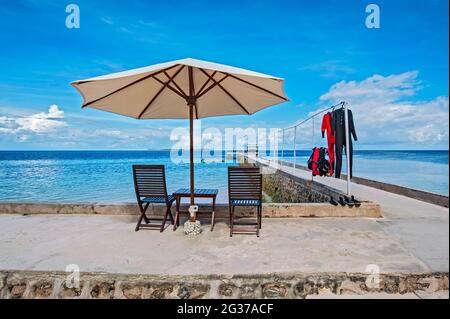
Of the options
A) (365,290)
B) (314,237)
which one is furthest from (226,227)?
(365,290)

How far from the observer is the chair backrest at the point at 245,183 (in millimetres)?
3720

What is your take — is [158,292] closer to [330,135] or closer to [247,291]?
[247,291]

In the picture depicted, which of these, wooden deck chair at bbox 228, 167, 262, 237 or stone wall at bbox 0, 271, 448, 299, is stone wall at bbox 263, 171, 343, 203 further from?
stone wall at bbox 0, 271, 448, 299

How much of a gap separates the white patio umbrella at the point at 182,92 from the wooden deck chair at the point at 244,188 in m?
0.61

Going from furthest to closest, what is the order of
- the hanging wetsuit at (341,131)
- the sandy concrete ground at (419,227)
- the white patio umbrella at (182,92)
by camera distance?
the hanging wetsuit at (341,131) → the white patio umbrella at (182,92) → the sandy concrete ground at (419,227)

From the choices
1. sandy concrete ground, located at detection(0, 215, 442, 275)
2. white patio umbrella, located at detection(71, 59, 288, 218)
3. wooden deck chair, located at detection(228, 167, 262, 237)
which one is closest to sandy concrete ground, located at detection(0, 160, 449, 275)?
sandy concrete ground, located at detection(0, 215, 442, 275)

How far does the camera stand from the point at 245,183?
3.81m

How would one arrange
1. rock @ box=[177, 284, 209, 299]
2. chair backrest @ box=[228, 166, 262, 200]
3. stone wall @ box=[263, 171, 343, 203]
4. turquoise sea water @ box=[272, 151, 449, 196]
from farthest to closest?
1. stone wall @ box=[263, 171, 343, 203]
2. chair backrest @ box=[228, 166, 262, 200]
3. rock @ box=[177, 284, 209, 299]
4. turquoise sea water @ box=[272, 151, 449, 196]

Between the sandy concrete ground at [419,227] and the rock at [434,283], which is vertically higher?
the sandy concrete ground at [419,227]

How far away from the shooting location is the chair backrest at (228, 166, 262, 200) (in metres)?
3.72

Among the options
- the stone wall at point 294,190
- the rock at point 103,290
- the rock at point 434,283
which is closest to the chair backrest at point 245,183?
the rock at point 103,290

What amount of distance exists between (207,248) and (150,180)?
1.34 m

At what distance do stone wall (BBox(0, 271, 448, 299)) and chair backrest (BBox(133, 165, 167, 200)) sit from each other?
5.05ft

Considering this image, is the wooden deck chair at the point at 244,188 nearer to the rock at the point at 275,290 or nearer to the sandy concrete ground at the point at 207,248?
the sandy concrete ground at the point at 207,248
